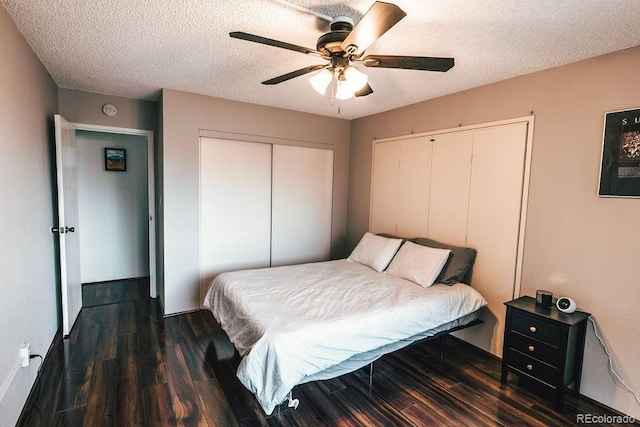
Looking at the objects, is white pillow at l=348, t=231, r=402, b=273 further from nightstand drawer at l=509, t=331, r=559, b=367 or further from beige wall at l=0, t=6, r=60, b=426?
beige wall at l=0, t=6, r=60, b=426

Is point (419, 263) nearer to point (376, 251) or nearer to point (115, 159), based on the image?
point (376, 251)

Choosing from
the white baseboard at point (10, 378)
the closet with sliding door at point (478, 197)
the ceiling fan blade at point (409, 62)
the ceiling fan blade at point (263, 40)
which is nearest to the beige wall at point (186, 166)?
the white baseboard at point (10, 378)

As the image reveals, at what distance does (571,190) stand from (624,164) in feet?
1.09

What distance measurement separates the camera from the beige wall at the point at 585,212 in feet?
7.05

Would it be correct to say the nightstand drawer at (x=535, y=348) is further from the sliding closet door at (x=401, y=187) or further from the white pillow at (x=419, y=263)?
the sliding closet door at (x=401, y=187)

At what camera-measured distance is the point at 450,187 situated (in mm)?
3244

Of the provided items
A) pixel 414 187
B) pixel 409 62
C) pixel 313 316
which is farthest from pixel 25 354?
pixel 414 187

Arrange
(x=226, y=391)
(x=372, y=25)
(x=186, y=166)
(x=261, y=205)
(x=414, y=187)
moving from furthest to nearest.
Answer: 1. (x=261, y=205)
2. (x=414, y=187)
3. (x=186, y=166)
4. (x=226, y=391)
5. (x=372, y=25)

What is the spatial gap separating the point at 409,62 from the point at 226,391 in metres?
2.43

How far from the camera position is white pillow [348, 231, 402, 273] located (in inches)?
135

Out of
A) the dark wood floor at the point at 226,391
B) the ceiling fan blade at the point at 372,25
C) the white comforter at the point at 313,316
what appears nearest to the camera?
the ceiling fan blade at the point at 372,25

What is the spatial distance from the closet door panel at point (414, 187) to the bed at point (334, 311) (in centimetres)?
27

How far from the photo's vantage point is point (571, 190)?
2402mm

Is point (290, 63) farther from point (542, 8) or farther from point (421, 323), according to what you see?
point (421, 323)
